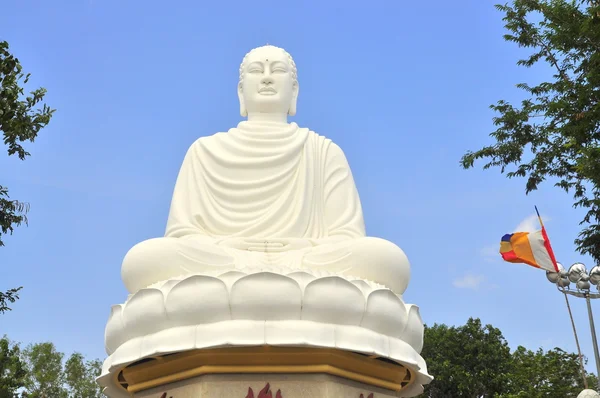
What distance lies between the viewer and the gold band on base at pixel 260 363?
5.61m

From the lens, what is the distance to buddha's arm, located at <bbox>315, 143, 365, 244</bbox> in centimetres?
732

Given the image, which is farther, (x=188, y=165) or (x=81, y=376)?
(x=81, y=376)

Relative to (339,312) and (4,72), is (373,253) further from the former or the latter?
(4,72)

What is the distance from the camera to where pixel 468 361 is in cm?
2094

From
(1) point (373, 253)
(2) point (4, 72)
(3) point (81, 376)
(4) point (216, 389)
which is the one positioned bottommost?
(4) point (216, 389)

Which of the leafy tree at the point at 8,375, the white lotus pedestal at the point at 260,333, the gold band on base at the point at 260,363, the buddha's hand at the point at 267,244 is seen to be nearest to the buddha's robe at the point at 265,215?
the buddha's hand at the point at 267,244

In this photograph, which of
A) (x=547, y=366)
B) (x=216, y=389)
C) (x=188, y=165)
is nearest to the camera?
(x=216, y=389)

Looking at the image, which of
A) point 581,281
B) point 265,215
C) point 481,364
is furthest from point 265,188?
point 481,364

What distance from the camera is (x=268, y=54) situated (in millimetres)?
8359

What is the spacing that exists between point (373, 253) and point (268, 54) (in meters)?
2.94

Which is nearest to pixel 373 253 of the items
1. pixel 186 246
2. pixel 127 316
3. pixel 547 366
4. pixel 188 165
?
pixel 186 246

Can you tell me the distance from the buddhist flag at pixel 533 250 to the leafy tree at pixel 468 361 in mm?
8420

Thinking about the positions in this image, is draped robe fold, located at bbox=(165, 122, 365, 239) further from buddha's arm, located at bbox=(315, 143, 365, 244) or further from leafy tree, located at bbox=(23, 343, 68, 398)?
leafy tree, located at bbox=(23, 343, 68, 398)

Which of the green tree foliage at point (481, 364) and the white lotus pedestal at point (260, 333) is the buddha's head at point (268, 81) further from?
the green tree foliage at point (481, 364)
